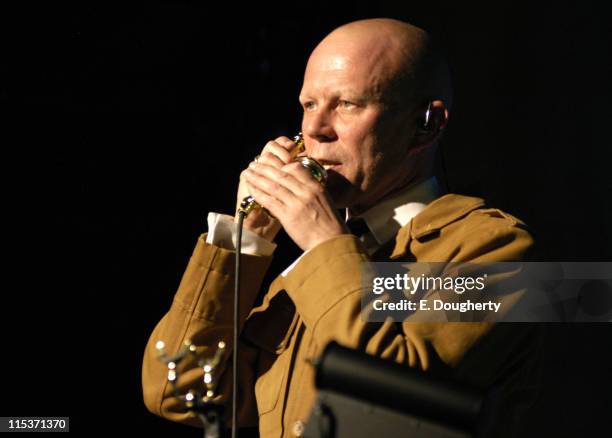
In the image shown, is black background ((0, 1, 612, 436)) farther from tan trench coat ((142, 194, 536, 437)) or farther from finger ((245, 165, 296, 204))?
finger ((245, 165, 296, 204))

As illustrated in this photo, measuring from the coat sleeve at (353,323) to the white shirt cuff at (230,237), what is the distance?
0.32 meters

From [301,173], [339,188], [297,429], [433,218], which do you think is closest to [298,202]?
[301,173]

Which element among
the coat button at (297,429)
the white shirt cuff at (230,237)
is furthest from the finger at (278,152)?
the coat button at (297,429)

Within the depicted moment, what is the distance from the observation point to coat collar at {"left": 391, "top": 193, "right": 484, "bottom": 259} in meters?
1.71

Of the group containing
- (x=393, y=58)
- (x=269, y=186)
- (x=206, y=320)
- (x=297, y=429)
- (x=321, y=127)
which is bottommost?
(x=297, y=429)

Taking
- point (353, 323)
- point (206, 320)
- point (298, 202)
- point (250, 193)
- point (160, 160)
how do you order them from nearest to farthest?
point (353, 323) < point (298, 202) < point (250, 193) < point (206, 320) < point (160, 160)

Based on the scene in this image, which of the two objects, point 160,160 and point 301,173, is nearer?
point 301,173

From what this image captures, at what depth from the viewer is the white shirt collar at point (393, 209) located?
1.79 metres

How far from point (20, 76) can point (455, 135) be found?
1.24 m

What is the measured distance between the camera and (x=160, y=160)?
2.57 meters

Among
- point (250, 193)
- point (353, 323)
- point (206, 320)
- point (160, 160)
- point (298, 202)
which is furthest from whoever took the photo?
point (160, 160)

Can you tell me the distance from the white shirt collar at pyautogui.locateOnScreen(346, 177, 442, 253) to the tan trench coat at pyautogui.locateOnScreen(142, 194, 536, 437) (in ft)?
0.13

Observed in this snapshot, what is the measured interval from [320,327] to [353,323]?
62mm

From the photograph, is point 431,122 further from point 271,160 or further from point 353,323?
point 353,323
